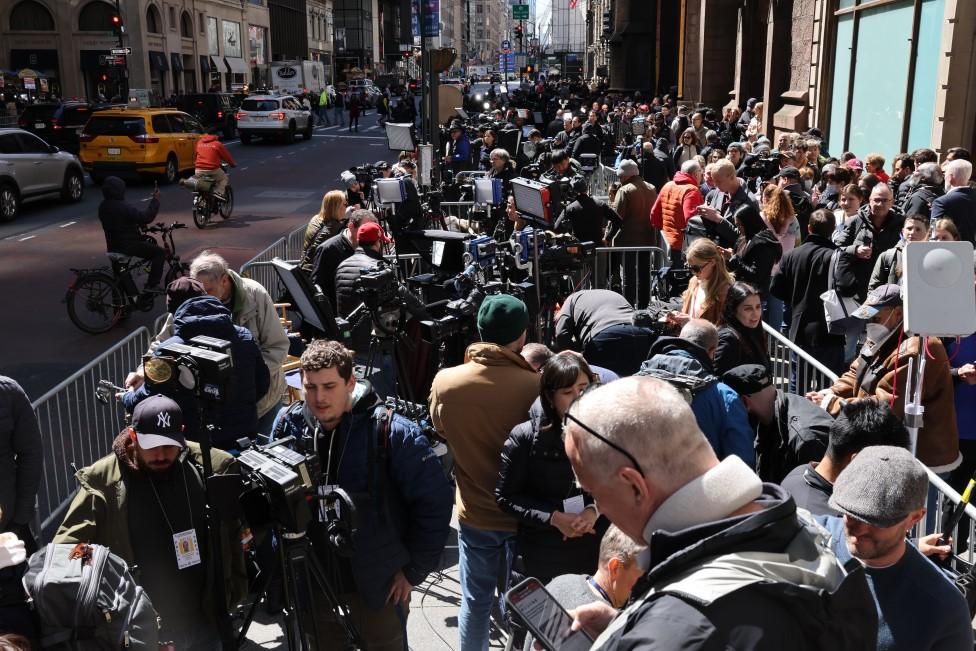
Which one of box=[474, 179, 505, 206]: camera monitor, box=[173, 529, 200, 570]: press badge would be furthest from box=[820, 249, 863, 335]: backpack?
box=[173, 529, 200, 570]: press badge

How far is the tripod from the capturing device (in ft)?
12.2

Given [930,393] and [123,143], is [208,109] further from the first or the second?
[930,393]

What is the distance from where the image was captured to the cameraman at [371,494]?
414 centimetres

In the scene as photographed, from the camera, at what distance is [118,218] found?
12.0 meters

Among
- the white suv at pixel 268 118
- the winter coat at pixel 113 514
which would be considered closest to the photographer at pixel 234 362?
the winter coat at pixel 113 514

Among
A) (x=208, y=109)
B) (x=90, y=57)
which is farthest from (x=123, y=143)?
(x=90, y=57)

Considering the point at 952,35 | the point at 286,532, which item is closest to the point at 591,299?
the point at 286,532

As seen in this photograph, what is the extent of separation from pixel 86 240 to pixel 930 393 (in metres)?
16.7

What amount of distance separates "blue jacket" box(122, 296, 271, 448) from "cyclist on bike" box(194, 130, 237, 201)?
1450 centimetres

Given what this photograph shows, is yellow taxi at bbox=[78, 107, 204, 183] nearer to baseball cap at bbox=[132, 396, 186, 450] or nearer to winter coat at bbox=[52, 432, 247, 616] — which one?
winter coat at bbox=[52, 432, 247, 616]

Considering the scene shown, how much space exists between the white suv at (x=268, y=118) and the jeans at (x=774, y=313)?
32365 mm

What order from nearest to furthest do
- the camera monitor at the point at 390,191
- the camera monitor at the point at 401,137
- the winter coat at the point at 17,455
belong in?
the winter coat at the point at 17,455 < the camera monitor at the point at 390,191 < the camera monitor at the point at 401,137

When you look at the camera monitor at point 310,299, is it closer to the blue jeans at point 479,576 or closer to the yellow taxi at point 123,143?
the blue jeans at point 479,576

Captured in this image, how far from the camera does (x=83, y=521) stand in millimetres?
3895
